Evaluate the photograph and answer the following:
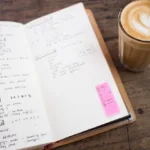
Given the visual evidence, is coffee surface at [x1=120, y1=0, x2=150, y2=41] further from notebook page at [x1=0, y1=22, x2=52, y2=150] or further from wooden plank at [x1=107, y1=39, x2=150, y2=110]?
notebook page at [x1=0, y1=22, x2=52, y2=150]

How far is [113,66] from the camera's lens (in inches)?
28.5

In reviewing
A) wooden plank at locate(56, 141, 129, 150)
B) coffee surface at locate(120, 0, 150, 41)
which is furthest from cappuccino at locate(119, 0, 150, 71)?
wooden plank at locate(56, 141, 129, 150)

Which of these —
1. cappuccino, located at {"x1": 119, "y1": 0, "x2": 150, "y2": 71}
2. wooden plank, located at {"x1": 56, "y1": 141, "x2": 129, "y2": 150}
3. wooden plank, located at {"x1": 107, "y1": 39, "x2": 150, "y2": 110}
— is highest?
cappuccino, located at {"x1": 119, "y1": 0, "x2": 150, "y2": 71}

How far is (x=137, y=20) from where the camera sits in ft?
2.16

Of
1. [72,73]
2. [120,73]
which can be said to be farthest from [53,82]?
[120,73]

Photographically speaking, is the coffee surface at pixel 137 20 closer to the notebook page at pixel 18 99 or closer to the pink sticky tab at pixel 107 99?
the pink sticky tab at pixel 107 99

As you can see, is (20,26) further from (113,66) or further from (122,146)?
(122,146)

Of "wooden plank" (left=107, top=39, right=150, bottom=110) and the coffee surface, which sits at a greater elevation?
the coffee surface

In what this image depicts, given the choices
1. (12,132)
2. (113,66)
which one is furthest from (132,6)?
(12,132)

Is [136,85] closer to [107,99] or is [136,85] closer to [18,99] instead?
[107,99]

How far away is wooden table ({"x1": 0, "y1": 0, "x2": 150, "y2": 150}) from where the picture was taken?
0.66 metres

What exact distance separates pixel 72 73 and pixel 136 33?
17 centimetres

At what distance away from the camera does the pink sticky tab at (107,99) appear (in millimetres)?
663

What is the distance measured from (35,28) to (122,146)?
14.1 inches
